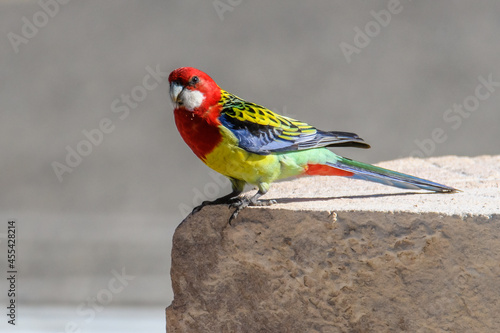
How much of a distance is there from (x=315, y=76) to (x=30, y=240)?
10.9ft

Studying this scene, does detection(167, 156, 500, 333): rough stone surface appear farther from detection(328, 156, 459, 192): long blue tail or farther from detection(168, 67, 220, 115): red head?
detection(168, 67, 220, 115): red head

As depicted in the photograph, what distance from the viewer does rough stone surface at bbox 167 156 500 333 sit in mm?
2982

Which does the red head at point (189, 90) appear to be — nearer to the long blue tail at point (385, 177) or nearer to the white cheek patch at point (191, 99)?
the white cheek patch at point (191, 99)

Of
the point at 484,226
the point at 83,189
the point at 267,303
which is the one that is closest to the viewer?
the point at 484,226

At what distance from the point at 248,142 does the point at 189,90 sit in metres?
0.38

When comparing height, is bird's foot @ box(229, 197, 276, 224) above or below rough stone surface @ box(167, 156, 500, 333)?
above

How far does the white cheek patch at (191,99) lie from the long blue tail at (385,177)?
747 mm

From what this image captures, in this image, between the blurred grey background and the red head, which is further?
the blurred grey background

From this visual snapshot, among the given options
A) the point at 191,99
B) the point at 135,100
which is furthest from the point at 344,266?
the point at 135,100

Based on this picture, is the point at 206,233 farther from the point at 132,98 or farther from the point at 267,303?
the point at 132,98

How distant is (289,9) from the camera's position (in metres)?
6.44

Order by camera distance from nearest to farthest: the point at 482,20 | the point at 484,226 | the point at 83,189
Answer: the point at 484,226 < the point at 482,20 < the point at 83,189

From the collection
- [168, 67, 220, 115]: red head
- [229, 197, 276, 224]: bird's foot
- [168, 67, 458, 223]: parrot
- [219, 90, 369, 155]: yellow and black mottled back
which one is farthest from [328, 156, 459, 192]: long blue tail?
[168, 67, 220, 115]: red head

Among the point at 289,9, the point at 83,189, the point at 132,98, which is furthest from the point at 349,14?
the point at 83,189
